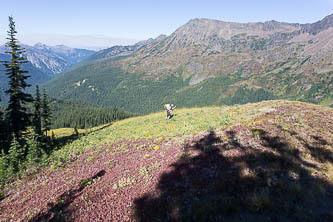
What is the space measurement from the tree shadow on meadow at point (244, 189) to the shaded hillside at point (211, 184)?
0.04m

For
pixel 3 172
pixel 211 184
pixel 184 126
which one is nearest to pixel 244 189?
pixel 211 184

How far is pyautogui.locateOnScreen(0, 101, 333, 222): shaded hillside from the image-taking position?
655 cm

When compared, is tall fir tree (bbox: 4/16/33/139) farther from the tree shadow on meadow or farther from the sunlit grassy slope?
the tree shadow on meadow

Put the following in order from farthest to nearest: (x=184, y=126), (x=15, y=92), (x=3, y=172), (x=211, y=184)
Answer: (x=15, y=92) → (x=184, y=126) → (x=3, y=172) → (x=211, y=184)

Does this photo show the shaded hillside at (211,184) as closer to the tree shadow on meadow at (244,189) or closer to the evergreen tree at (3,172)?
the tree shadow on meadow at (244,189)

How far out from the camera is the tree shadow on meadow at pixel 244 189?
6.31 meters

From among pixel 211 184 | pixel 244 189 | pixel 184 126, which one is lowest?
pixel 184 126

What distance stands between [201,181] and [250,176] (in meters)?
2.13

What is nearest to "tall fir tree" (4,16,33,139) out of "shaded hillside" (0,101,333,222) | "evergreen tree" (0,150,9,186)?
"evergreen tree" (0,150,9,186)

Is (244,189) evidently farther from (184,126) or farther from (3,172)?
(3,172)

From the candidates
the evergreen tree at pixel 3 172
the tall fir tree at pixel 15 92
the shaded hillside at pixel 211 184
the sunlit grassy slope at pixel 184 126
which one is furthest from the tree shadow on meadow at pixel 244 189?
the tall fir tree at pixel 15 92

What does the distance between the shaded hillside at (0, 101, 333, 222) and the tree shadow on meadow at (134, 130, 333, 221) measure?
0.04 metres

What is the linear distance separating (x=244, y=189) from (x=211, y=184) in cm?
134

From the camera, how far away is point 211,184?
7957 millimetres
